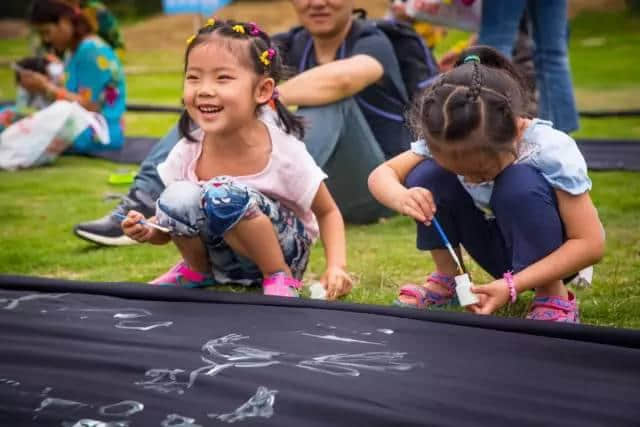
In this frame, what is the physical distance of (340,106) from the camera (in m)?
3.35

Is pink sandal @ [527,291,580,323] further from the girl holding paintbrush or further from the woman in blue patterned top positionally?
the woman in blue patterned top

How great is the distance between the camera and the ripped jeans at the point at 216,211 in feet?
7.61

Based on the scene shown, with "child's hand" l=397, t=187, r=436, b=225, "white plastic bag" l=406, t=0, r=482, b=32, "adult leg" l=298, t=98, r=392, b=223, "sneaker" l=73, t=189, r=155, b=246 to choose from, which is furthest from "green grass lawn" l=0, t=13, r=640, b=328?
"white plastic bag" l=406, t=0, r=482, b=32

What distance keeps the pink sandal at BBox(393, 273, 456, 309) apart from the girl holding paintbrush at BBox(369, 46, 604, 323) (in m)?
0.19

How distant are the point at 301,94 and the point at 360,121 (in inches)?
9.9

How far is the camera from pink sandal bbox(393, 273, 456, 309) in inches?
94.7

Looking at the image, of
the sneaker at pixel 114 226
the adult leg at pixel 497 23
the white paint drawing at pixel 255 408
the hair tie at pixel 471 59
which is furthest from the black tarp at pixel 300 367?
the adult leg at pixel 497 23

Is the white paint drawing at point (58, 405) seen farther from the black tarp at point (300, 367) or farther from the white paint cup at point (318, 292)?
the white paint cup at point (318, 292)

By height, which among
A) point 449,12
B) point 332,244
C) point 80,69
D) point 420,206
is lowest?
point 332,244

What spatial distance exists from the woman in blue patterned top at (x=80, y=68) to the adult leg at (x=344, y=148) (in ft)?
6.44

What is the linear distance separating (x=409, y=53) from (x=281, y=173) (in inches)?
46.3

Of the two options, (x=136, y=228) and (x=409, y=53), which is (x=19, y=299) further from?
(x=409, y=53)

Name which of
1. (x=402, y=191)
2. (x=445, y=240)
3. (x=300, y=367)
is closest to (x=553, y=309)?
(x=445, y=240)

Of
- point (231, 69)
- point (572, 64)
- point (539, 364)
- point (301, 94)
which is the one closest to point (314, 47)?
point (301, 94)
